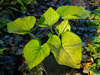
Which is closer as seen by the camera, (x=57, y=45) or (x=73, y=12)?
(x=57, y=45)

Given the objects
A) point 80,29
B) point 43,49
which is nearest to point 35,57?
point 43,49

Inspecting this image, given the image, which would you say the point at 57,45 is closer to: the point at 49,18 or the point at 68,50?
the point at 68,50

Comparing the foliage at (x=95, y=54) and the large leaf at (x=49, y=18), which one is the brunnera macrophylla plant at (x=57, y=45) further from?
the foliage at (x=95, y=54)

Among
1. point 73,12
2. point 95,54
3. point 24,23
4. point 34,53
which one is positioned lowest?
point 95,54

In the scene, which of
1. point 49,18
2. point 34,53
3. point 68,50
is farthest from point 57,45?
point 49,18

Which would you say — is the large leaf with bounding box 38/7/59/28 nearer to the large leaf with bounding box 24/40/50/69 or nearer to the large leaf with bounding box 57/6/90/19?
the large leaf with bounding box 57/6/90/19

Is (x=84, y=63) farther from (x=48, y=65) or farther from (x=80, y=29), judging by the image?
(x=80, y=29)

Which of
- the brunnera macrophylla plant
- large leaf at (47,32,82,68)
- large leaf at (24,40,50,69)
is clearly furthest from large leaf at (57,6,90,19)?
large leaf at (24,40,50,69)
